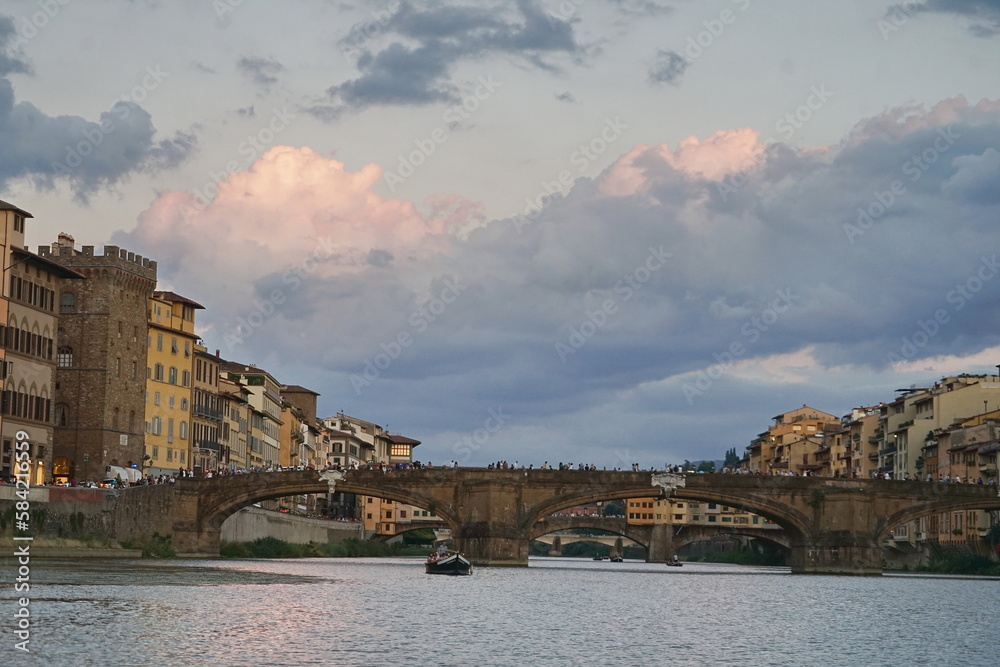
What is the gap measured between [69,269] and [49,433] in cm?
1201

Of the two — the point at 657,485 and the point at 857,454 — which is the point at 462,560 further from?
the point at 857,454

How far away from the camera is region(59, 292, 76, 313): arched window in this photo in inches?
4660

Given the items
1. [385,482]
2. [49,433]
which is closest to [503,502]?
[385,482]

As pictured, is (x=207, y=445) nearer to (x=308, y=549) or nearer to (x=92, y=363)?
(x=308, y=549)

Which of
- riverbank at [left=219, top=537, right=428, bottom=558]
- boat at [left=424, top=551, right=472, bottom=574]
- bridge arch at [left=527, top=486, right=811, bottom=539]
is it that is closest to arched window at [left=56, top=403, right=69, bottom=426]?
riverbank at [left=219, top=537, right=428, bottom=558]

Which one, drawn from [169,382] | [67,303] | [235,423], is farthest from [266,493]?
[235,423]

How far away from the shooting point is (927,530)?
508ft

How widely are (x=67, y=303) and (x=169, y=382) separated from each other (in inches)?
582

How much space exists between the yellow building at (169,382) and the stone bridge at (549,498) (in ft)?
42.0

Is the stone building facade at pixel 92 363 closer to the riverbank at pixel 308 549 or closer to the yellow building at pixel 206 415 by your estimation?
the riverbank at pixel 308 549

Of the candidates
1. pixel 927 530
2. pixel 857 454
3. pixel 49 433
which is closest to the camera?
pixel 49 433

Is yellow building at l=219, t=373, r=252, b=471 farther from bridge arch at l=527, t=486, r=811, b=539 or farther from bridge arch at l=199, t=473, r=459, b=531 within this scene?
bridge arch at l=527, t=486, r=811, b=539

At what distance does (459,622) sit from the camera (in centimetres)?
6116

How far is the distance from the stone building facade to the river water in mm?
21447
